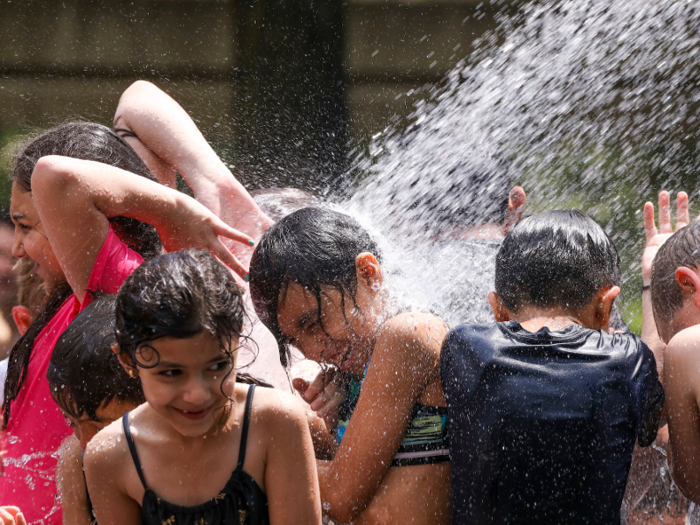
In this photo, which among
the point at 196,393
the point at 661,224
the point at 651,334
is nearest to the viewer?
the point at 196,393

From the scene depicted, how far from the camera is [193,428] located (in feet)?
5.46

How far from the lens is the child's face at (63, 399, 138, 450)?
6.34 ft

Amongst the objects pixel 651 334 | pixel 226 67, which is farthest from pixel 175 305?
pixel 226 67

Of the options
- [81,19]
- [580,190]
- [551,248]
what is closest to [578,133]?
[580,190]

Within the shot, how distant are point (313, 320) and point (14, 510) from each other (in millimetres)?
926

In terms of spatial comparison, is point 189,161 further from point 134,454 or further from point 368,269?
point 134,454

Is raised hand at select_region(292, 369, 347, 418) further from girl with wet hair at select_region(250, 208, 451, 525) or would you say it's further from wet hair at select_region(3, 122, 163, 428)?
wet hair at select_region(3, 122, 163, 428)

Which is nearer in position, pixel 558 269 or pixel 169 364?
pixel 169 364

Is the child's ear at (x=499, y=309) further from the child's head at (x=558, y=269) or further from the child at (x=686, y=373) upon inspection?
the child at (x=686, y=373)

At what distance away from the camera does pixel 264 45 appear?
5562 mm

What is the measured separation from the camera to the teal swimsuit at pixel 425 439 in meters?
1.94

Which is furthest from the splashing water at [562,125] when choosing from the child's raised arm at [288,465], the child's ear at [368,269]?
the child's raised arm at [288,465]

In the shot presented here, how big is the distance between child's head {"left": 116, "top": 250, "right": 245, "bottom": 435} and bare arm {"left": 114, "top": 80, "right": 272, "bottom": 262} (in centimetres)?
103

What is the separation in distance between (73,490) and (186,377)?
53cm
